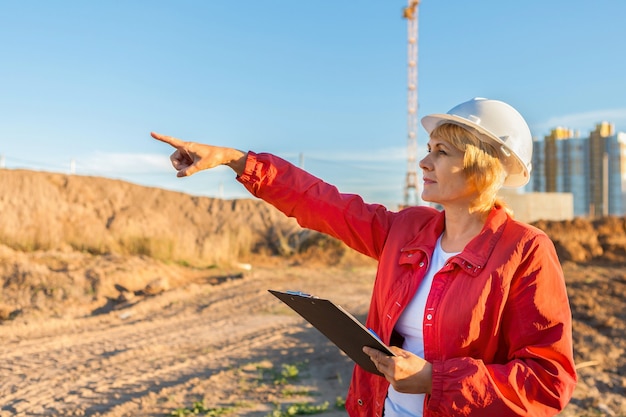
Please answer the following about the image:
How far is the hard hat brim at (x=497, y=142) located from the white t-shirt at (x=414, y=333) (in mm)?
371

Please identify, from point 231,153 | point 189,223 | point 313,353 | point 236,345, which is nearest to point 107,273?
point 236,345

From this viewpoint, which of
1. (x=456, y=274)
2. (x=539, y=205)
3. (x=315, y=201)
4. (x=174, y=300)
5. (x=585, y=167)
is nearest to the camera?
(x=456, y=274)

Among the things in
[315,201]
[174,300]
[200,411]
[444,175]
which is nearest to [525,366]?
[444,175]

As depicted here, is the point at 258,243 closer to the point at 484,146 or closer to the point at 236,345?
the point at 236,345

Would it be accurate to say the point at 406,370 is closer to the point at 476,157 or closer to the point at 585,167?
the point at 476,157

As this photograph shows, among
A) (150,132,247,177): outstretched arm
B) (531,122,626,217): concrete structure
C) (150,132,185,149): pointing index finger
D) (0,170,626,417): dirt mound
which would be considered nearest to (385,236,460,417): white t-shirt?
(150,132,247,177): outstretched arm

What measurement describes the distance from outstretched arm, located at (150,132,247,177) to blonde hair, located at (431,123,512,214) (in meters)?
0.78

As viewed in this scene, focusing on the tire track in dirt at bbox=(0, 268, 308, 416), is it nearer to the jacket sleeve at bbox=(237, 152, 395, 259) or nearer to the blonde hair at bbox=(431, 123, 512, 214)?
the jacket sleeve at bbox=(237, 152, 395, 259)

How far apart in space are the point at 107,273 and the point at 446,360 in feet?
38.4

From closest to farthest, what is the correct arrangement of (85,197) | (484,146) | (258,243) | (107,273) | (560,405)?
(560,405) < (484,146) < (107,273) < (85,197) < (258,243)

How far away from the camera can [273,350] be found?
8.03 meters

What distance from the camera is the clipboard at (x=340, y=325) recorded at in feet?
6.39

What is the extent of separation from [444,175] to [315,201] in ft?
1.69

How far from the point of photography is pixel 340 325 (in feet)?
6.70
